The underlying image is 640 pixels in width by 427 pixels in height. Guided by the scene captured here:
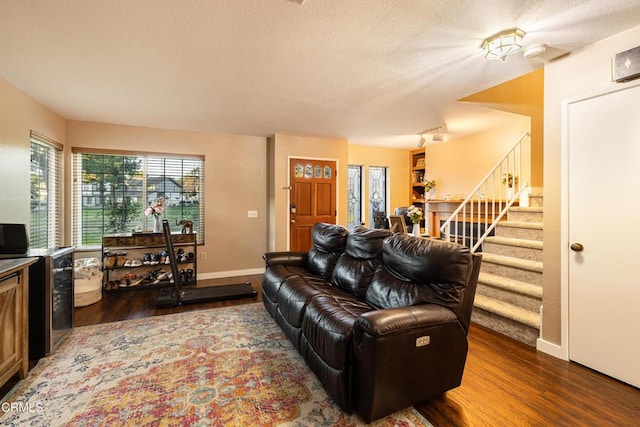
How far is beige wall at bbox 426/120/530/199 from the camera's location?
16.4 ft

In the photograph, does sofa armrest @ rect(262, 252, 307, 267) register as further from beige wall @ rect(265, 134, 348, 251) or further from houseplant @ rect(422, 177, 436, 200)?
houseplant @ rect(422, 177, 436, 200)

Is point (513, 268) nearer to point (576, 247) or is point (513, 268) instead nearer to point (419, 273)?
point (576, 247)

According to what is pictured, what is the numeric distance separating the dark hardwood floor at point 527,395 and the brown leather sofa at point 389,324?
16 centimetres

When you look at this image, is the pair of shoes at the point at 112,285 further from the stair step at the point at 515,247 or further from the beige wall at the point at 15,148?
the stair step at the point at 515,247

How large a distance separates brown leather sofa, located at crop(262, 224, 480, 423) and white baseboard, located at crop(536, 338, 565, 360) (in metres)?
1.16

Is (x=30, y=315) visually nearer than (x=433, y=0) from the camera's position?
No

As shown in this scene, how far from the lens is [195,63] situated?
2.51 m

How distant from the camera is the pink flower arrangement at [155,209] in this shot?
4.38 m

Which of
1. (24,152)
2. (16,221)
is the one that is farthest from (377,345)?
(24,152)

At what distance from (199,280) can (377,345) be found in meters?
4.03

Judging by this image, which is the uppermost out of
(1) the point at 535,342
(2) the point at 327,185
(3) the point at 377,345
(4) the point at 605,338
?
(2) the point at 327,185

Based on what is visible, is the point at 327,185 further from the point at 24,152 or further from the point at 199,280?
the point at 24,152

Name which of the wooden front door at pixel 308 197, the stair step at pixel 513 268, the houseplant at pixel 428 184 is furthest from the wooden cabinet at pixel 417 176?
the stair step at pixel 513 268

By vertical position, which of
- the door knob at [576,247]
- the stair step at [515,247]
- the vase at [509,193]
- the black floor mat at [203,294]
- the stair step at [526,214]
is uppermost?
the vase at [509,193]
